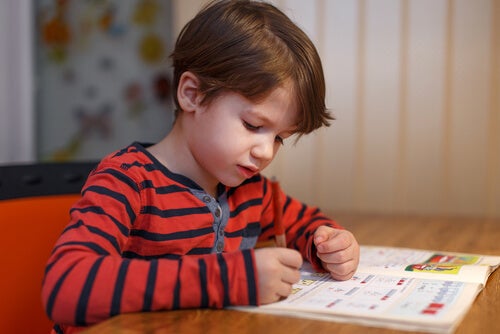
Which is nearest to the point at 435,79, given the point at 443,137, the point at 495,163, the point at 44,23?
the point at 443,137

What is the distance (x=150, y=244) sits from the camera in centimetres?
84

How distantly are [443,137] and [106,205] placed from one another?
1281 millimetres

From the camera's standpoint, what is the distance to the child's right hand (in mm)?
647

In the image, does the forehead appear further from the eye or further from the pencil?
the pencil

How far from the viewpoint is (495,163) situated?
1.72m

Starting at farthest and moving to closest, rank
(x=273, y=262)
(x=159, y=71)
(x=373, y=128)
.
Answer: (x=159, y=71) < (x=373, y=128) < (x=273, y=262)

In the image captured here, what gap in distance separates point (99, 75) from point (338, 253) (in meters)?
2.17

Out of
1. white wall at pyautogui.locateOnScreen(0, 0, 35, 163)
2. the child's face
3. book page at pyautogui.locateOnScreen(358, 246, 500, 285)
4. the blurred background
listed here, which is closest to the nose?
the child's face

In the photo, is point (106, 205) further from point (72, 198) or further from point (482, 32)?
point (482, 32)

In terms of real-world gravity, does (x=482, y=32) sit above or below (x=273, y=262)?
above

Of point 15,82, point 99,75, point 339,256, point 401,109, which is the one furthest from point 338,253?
point 99,75

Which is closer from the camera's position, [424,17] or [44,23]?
[424,17]

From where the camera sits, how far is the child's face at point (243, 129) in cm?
Answer: 82

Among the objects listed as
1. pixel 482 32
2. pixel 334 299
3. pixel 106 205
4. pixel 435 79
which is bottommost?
pixel 334 299
